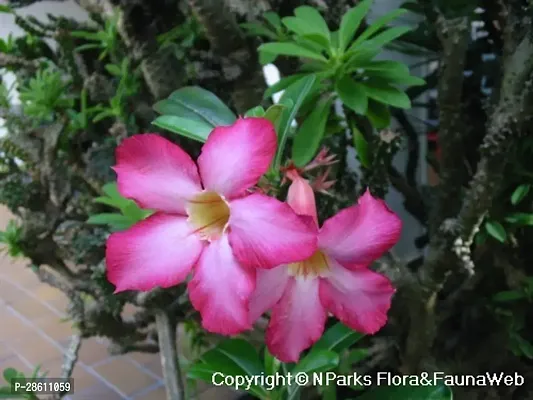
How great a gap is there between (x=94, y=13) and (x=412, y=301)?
0.60 metres

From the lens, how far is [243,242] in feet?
1.13

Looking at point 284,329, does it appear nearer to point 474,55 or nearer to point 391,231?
point 391,231

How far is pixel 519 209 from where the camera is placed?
79cm

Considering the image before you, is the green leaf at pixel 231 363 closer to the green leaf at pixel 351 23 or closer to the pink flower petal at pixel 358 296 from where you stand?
the pink flower petal at pixel 358 296

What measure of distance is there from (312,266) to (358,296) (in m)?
0.04

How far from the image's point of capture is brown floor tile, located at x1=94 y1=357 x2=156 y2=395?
1.21m

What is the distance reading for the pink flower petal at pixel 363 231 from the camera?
0.38 metres

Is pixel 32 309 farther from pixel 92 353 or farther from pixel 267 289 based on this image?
pixel 267 289

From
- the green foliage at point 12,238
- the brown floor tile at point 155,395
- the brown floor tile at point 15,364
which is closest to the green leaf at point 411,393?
the green foliage at point 12,238

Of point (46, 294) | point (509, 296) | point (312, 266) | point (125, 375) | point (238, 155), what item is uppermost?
point (238, 155)

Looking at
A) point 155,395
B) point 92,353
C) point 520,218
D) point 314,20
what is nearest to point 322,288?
point 314,20

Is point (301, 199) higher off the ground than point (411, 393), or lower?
higher

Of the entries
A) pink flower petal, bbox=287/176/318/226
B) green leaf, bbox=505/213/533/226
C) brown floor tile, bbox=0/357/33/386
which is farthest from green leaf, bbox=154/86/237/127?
brown floor tile, bbox=0/357/33/386

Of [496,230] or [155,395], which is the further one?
[155,395]
